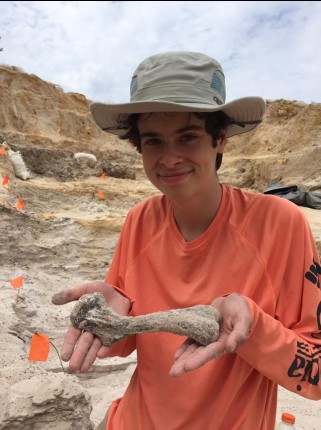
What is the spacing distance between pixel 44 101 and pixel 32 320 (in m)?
14.9

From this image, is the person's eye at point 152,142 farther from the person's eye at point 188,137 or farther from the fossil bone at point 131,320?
the fossil bone at point 131,320

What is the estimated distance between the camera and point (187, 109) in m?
1.27

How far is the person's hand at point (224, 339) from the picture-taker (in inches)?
41.7

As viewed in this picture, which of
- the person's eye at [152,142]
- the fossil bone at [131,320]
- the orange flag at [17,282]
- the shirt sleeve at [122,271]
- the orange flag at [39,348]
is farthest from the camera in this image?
the orange flag at [17,282]

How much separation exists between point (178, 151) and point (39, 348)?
1785mm

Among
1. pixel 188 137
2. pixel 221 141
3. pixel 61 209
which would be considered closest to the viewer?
pixel 188 137

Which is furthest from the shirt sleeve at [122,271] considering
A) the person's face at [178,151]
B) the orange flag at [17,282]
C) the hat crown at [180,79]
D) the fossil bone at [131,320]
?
the orange flag at [17,282]

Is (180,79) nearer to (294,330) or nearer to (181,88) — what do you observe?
(181,88)

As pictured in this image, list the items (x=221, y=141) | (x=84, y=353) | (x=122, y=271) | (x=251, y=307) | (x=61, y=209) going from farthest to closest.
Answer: (x=61, y=209)
(x=122, y=271)
(x=221, y=141)
(x=84, y=353)
(x=251, y=307)

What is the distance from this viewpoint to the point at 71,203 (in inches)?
287

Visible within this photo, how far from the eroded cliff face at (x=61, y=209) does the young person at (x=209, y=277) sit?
0.56 metres

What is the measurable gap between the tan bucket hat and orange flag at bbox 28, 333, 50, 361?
1697mm

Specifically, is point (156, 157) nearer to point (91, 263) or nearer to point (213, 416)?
point (213, 416)

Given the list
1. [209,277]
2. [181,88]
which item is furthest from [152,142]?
[209,277]
